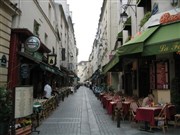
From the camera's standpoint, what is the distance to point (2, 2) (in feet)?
43.5

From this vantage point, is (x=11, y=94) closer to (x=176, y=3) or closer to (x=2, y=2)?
(x=2, y=2)

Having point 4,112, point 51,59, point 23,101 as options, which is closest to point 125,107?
point 23,101

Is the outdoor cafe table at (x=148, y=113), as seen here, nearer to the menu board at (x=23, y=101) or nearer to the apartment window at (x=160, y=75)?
the apartment window at (x=160, y=75)

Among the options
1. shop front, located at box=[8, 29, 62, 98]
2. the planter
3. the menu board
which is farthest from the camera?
shop front, located at box=[8, 29, 62, 98]

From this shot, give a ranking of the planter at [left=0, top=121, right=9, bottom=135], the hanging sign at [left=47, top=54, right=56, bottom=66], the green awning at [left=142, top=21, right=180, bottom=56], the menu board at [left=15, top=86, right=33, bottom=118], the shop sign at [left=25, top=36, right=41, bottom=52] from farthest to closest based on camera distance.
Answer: the hanging sign at [left=47, top=54, right=56, bottom=66], the shop sign at [left=25, top=36, right=41, bottom=52], the green awning at [left=142, top=21, right=180, bottom=56], the menu board at [left=15, top=86, right=33, bottom=118], the planter at [left=0, top=121, right=9, bottom=135]

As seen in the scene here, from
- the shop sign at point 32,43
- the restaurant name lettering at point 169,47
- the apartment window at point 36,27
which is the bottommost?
the restaurant name lettering at point 169,47

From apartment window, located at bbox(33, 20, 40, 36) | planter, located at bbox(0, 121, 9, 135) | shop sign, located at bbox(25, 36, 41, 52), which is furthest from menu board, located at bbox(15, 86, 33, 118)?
apartment window, located at bbox(33, 20, 40, 36)

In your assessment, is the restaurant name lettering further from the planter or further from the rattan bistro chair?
the planter

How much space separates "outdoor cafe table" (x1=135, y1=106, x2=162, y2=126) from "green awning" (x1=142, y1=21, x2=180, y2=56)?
6.86 feet

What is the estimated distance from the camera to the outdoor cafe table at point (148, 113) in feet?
36.9

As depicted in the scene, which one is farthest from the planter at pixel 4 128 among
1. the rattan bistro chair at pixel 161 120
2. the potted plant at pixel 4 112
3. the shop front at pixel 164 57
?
the shop front at pixel 164 57

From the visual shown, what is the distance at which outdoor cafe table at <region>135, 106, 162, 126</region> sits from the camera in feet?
36.9

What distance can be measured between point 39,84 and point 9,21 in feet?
35.4

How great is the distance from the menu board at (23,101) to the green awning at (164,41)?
4892 millimetres
